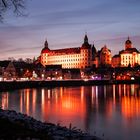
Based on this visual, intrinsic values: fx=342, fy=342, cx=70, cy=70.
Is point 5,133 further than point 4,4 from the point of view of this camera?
No

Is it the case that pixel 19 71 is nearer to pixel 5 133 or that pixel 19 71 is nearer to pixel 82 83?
pixel 82 83

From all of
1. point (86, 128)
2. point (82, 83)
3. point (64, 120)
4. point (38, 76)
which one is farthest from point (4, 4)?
point (38, 76)

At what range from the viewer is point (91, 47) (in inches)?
7805

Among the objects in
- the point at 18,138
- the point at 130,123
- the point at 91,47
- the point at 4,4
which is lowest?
the point at 130,123

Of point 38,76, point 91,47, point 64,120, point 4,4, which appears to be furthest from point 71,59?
point 4,4

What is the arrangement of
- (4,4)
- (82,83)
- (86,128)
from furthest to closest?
1. (82,83)
2. (86,128)
3. (4,4)

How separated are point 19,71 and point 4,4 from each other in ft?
356

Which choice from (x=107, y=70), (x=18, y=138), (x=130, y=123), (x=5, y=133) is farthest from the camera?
(x=107, y=70)

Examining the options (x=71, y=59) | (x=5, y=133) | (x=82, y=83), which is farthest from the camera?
(x=71, y=59)

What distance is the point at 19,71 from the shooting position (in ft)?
395

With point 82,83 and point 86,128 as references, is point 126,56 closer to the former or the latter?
point 82,83

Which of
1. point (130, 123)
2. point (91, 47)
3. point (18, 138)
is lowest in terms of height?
point (130, 123)

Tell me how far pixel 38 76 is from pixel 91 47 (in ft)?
241

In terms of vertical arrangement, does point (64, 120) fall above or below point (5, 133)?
below
